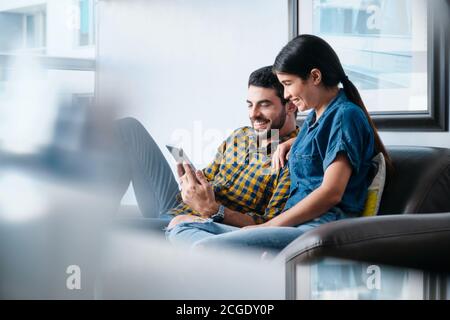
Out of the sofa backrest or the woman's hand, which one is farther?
the woman's hand

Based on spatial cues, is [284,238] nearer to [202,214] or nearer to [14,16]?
[202,214]

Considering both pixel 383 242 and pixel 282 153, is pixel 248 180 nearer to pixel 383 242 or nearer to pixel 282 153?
pixel 282 153

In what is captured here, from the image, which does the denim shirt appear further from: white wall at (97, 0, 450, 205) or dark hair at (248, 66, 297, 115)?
white wall at (97, 0, 450, 205)

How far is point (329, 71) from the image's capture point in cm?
117

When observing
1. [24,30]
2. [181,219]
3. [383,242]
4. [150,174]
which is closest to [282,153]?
[181,219]

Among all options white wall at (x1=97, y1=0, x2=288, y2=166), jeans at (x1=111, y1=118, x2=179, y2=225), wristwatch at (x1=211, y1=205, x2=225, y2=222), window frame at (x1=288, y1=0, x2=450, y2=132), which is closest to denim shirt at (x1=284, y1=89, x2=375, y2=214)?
wristwatch at (x1=211, y1=205, x2=225, y2=222)

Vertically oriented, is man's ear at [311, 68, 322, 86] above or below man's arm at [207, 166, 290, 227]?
above

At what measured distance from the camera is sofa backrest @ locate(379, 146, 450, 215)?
1.15m

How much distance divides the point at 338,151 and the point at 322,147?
2.7 inches

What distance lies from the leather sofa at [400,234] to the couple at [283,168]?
7cm

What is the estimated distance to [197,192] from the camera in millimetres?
1197

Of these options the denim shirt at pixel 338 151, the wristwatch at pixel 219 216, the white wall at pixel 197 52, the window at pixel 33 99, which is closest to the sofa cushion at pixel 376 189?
the denim shirt at pixel 338 151

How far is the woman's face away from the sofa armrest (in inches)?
13.1
